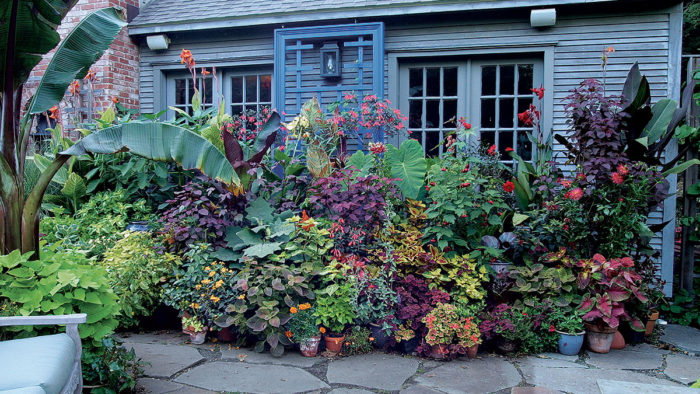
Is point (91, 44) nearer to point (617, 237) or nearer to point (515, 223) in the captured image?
point (515, 223)

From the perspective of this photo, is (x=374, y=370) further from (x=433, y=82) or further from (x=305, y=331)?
(x=433, y=82)

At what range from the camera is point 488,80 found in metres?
6.23

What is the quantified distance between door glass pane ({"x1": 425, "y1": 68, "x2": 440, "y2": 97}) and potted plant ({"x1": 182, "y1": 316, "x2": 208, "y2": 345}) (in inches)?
151

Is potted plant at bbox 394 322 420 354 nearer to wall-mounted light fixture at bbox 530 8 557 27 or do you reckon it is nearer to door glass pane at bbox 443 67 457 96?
door glass pane at bbox 443 67 457 96

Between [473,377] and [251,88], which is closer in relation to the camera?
[473,377]

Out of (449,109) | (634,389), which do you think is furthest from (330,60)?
(634,389)

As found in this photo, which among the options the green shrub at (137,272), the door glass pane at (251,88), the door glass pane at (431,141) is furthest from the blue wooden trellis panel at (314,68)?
the green shrub at (137,272)

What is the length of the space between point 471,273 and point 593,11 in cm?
346

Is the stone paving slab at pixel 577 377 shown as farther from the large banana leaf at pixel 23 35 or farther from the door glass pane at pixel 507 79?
the large banana leaf at pixel 23 35

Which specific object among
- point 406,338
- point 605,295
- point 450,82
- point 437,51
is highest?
point 437,51

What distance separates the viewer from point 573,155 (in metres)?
4.95

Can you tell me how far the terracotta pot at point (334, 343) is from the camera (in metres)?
3.86

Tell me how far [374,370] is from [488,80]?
398cm

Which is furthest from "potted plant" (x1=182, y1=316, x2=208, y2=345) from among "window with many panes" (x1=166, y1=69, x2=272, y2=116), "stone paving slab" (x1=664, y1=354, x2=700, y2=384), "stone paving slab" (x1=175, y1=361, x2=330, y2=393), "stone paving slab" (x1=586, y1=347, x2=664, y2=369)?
"window with many panes" (x1=166, y1=69, x2=272, y2=116)
